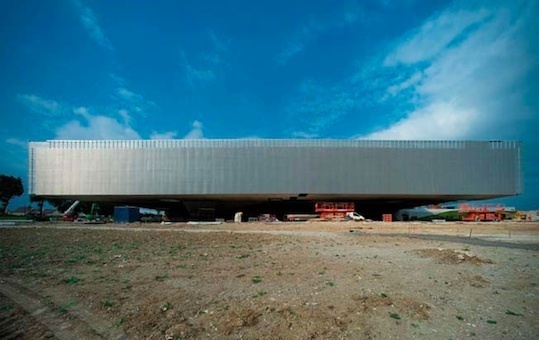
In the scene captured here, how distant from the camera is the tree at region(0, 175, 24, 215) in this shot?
3533 inches

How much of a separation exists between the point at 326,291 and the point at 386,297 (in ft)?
4.82

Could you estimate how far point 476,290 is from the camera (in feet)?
28.2

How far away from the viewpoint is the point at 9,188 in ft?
297

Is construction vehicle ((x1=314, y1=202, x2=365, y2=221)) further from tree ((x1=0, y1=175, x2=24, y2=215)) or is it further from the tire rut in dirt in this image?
tree ((x1=0, y1=175, x2=24, y2=215))

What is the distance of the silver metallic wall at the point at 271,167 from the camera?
57875mm

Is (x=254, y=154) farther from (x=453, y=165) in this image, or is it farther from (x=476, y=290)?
(x=476, y=290)

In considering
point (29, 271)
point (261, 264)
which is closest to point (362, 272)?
point (261, 264)

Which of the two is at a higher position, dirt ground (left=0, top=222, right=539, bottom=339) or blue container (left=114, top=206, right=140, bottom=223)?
dirt ground (left=0, top=222, right=539, bottom=339)

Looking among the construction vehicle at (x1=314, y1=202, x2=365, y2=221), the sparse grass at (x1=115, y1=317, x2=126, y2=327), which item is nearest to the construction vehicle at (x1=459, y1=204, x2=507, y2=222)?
the construction vehicle at (x1=314, y1=202, x2=365, y2=221)

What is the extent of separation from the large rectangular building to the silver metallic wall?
183 millimetres

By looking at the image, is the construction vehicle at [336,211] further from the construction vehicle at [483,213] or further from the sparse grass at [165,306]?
the sparse grass at [165,306]

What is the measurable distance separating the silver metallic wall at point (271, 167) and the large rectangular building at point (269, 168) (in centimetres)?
18

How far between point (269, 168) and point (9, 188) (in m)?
82.2

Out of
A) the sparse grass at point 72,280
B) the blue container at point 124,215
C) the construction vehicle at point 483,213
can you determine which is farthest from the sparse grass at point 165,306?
the construction vehicle at point 483,213
